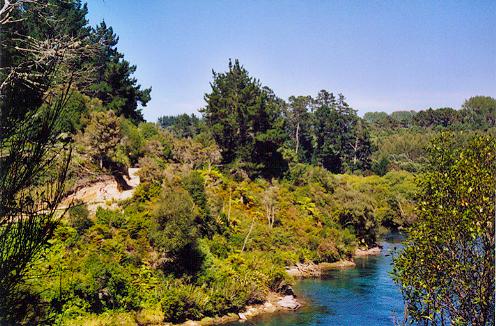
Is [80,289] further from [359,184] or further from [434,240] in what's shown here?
[359,184]

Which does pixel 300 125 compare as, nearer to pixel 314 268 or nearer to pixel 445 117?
pixel 445 117

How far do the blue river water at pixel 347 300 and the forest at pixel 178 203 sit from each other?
107 inches

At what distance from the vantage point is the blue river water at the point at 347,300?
90.5 ft

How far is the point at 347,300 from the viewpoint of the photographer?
3198cm

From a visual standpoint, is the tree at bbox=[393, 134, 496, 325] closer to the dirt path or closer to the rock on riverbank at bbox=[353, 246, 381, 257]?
the dirt path

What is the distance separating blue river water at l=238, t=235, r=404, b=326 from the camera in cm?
2760

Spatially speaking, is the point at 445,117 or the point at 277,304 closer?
the point at 277,304

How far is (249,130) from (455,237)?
41.7 meters

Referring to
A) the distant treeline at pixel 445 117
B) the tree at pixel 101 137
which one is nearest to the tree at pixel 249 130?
the tree at pixel 101 137

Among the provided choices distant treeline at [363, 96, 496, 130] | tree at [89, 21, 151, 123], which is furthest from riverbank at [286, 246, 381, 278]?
distant treeline at [363, 96, 496, 130]

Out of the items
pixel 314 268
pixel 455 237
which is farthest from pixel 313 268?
pixel 455 237

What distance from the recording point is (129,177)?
37.4 meters

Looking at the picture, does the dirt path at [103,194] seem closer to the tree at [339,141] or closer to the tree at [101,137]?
the tree at [101,137]

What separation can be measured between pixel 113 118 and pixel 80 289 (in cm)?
1397
